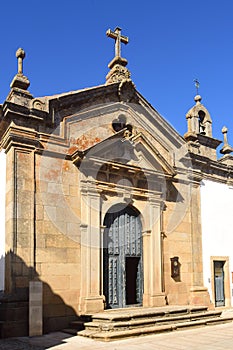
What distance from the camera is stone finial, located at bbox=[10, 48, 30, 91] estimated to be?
11.7m

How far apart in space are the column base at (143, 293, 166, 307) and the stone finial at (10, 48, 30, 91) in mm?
7022

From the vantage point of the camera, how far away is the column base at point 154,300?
1267 centimetres

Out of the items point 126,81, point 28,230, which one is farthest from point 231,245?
point 28,230

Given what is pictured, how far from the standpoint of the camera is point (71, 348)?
8766mm

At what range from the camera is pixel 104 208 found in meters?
12.4

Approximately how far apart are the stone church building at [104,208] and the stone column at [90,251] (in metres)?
0.03

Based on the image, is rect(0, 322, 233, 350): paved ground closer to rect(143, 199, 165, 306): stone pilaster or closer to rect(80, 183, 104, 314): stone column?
rect(80, 183, 104, 314): stone column

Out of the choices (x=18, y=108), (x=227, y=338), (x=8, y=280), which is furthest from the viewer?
(x=18, y=108)

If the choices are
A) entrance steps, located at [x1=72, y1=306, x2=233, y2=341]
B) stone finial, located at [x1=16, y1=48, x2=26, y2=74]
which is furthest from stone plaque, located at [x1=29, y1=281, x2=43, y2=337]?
stone finial, located at [x1=16, y1=48, x2=26, y2=74]

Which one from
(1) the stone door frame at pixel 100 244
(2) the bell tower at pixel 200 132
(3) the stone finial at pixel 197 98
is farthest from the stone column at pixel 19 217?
(3) the stone finial at pixel 197 98

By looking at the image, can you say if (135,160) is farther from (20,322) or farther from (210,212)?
(20,322)

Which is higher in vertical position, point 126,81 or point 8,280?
point 126,81

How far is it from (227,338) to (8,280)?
5363mm

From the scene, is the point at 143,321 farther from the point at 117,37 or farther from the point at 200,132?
the point at 117,37
